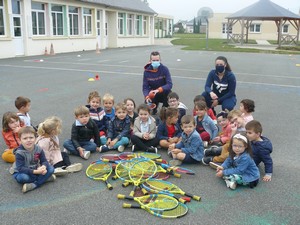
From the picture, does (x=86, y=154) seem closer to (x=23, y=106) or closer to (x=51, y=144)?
(x=51, y=144)

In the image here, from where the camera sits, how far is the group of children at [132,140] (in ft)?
14.8

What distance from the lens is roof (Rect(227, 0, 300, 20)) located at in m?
42.7

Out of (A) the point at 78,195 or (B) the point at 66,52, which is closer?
(A) the point at 78,195

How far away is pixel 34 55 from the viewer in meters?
26.0

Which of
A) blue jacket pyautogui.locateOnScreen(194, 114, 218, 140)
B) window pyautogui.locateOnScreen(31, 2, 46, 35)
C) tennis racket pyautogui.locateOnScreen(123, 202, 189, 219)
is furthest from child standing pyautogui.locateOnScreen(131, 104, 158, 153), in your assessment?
window pyautogui.locateOnScreen(31, 2, 46, 35)

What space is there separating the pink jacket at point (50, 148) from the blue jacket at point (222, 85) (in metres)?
4.05

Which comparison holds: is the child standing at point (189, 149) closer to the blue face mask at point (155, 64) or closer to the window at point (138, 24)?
the blue face mask at point (155, 64)

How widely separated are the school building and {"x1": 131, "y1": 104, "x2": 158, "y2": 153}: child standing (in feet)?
65.0

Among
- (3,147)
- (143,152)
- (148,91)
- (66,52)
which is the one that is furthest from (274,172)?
(66,52)

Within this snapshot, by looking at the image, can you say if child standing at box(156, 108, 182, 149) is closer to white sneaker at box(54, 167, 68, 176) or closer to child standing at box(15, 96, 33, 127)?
white sneaker at box(54, 167, 68, 176)

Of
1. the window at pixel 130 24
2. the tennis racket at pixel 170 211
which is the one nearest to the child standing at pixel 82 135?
the tennis racket at pixel 170 211

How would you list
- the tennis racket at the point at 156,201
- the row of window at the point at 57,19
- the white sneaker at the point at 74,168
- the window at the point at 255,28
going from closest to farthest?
1. the tennis racket at the point at 156,201
2. the white sneaker at the point at 74,168
3. the row of window at the point at 57,19
4. the window at the point at 255,28

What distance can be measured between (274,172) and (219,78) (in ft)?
10.4

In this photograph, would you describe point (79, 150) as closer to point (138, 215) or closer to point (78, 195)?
point (78, 195)
